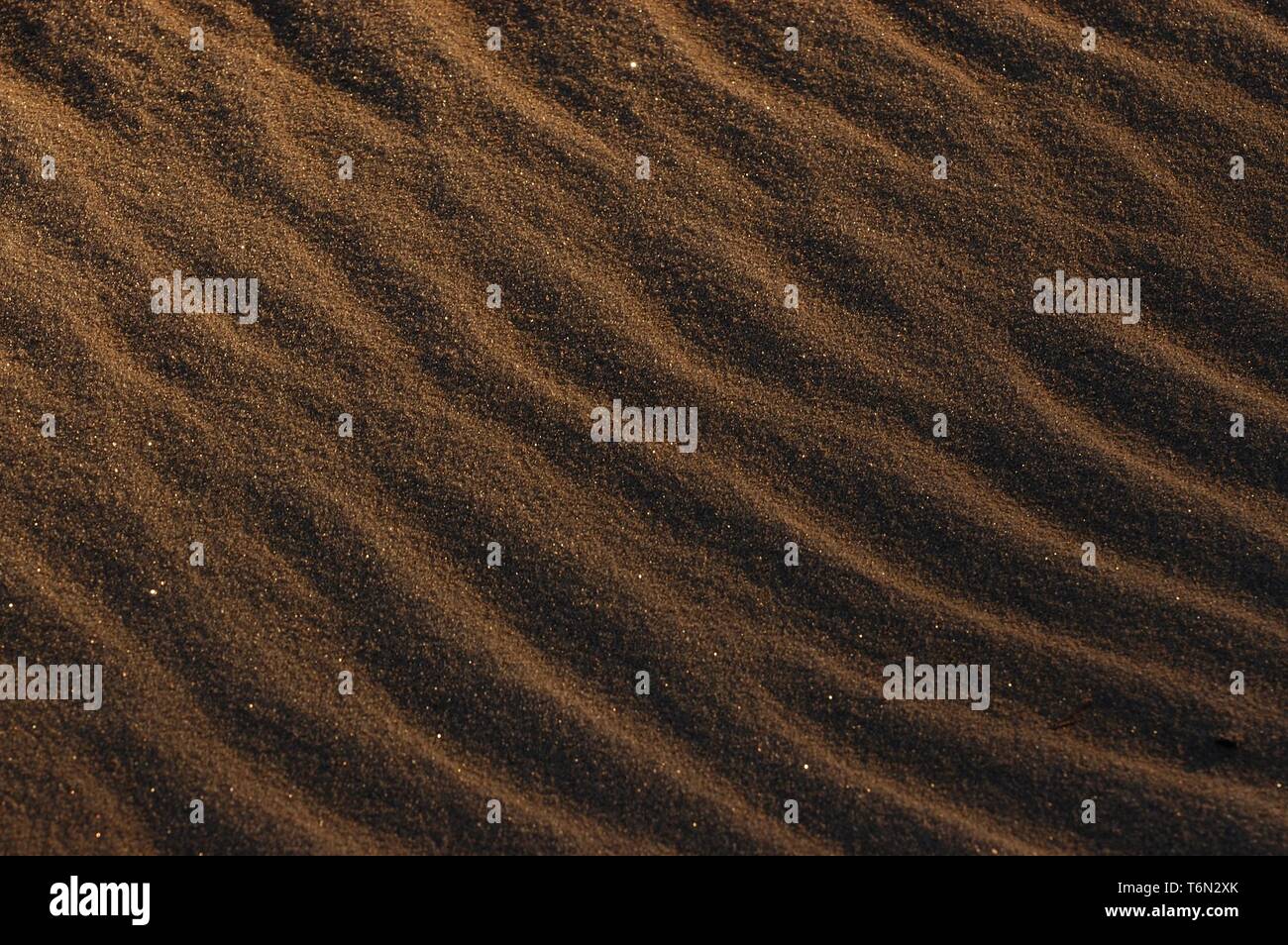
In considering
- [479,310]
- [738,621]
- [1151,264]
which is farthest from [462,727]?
[1151,264]

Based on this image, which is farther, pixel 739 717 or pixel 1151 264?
pixel 1151 264

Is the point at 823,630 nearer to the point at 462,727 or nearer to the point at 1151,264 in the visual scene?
the point at 462,727

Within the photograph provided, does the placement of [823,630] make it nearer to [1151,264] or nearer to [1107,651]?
[1107,651]
